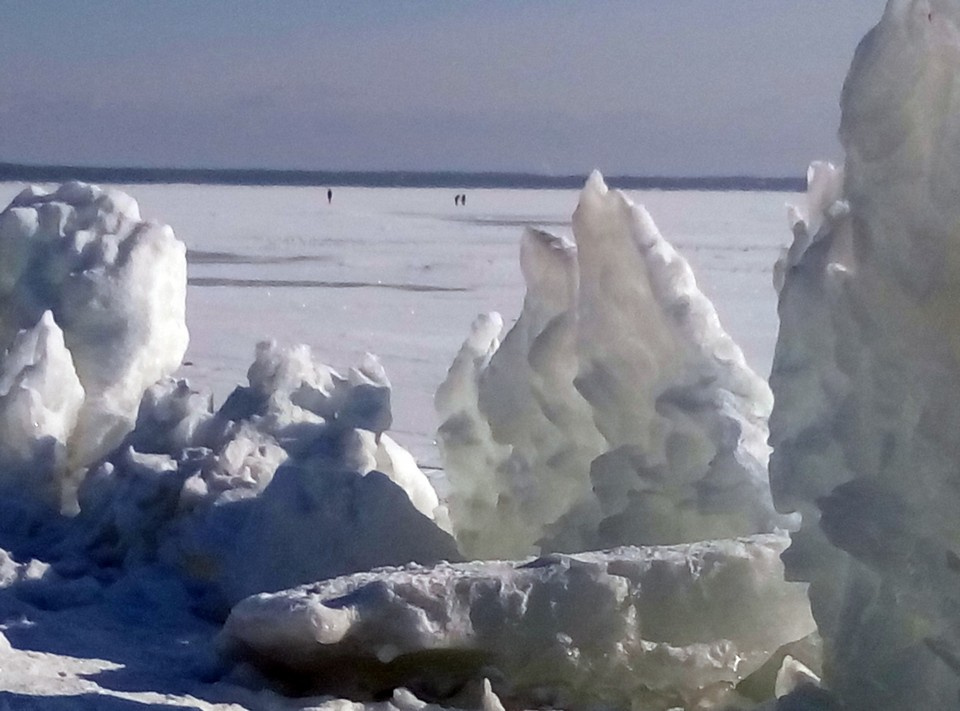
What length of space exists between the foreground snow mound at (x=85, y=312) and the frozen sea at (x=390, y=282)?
180cm

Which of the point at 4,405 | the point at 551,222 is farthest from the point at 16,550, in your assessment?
the point at 551,222

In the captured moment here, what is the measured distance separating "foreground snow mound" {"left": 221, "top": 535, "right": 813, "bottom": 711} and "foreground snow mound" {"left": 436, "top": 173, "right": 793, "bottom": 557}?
0.53m

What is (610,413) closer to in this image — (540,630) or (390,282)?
(540,630)

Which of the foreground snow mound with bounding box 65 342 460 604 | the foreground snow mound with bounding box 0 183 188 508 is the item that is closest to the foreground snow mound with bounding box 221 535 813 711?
the foreground snow mound with bounding box 65 342 460 604

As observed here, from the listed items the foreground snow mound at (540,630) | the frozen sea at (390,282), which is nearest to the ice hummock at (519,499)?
the foreground snow mound at (540,630)

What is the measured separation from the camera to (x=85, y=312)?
15.8 ft

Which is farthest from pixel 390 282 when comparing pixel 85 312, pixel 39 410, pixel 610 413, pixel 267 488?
pixel 610 413

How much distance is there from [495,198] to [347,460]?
48.5 m

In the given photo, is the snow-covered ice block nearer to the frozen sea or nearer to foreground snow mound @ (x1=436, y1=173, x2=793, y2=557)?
foreground snow mound @ (x1=436, y1=173, x2=793, y2=557)

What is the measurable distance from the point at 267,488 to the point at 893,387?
1862 millimetres

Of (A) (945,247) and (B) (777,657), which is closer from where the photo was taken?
(A) (945,247)

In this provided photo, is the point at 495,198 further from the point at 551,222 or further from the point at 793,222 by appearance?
the point at 793,222

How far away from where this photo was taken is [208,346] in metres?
10.6

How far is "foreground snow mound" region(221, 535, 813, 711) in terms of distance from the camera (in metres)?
2.60
